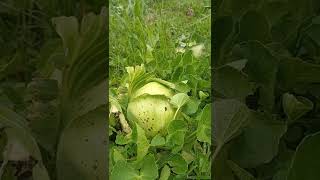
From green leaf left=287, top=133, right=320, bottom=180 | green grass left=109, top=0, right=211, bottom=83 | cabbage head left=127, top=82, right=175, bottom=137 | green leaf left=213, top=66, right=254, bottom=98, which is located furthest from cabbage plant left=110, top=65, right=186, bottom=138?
green leaf left=287, top=133, right=320, bottom=180

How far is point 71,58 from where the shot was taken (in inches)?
15.9

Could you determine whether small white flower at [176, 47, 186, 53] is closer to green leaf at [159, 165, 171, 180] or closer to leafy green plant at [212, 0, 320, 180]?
green leaf at [159, 165, 171, 180]

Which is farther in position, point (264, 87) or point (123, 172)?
point (123, 172)

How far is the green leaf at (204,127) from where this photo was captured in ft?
2.16

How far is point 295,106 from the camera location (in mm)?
402

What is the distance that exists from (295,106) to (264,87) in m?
0.04

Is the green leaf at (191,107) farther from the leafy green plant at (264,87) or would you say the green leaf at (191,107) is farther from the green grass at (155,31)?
the leafy green plant at (264,87)

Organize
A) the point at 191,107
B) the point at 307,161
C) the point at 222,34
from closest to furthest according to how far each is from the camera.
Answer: the point at 307,161
the point at 222,34
the point at 191,107

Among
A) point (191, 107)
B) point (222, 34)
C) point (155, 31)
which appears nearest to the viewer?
point (222, 34)

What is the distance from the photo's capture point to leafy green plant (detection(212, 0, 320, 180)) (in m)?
0.40

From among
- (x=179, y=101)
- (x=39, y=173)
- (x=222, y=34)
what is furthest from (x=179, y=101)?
(x=39, y=173)

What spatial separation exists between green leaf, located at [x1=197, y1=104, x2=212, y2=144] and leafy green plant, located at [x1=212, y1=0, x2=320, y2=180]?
0.62 feet

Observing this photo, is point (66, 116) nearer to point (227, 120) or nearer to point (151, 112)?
point (227, 120)

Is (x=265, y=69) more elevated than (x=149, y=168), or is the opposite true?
(x=265, y=69)
